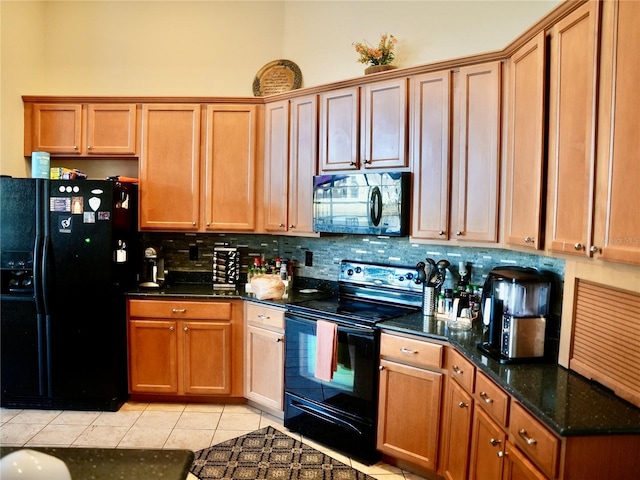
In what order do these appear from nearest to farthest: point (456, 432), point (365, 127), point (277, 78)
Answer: point (456, 432), point (365, 127), point (277, 78)

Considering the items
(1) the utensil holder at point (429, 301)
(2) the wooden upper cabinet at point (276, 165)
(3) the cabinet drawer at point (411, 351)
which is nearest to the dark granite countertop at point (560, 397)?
(3) the cabinet drawer at point (411, 351)

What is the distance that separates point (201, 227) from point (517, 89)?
2454 millimetres

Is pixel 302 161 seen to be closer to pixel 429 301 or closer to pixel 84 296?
pixel 429 301

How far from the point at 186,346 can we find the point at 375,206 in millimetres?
1776

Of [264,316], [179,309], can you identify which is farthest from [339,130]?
[179,309]

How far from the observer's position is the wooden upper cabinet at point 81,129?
3695 millimetres

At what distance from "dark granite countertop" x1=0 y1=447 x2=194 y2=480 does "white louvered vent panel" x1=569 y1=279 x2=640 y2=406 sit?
151 centimetres

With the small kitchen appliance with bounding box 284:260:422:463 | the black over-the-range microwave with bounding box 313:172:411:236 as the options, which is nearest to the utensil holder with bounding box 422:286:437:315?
the small kitchen appliance with bounding box 284:260:422:463

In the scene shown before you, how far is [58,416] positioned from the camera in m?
3.38

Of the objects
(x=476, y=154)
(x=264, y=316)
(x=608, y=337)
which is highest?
(x=476, y=154)

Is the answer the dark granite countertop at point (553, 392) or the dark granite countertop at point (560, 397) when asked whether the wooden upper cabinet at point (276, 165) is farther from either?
the dark granite countertop at point (560, 397)

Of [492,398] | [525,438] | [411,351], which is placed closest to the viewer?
[525,438]

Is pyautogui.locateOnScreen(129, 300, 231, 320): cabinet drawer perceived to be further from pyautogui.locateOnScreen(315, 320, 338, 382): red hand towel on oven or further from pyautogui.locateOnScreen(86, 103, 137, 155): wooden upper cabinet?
pyautogui.locateOnScreen(86, 103, 137, 155): wooden upper cabinet

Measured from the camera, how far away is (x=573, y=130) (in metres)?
1.80
